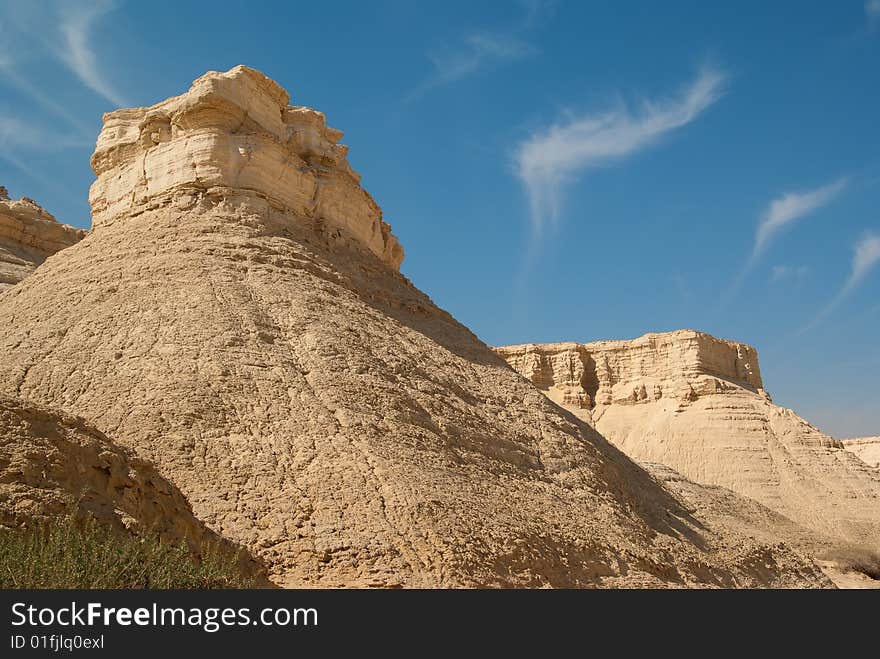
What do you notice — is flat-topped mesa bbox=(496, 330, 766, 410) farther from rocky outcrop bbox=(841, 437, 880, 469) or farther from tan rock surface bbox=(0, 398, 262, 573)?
tan rock surface bbox=(0, 398, 262, 573)

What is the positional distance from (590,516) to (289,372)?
640 centimetres

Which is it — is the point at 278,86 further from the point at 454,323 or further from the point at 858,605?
the point at 858,605

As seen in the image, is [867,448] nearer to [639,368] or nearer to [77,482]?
[639,368]

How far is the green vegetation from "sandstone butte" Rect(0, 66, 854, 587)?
2.52ft

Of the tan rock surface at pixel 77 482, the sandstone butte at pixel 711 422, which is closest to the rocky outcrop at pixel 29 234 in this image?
the tan rock surface at pixel 77 482

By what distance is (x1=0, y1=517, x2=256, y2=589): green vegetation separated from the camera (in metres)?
7.08

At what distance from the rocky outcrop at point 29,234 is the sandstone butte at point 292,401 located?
15002 mm

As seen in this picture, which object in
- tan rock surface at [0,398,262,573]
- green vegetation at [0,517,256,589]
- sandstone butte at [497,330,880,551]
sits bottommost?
green vegetation at [0,517,256,589]

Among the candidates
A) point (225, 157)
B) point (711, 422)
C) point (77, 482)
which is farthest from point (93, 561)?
point (711, 422)

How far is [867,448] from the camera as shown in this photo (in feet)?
236

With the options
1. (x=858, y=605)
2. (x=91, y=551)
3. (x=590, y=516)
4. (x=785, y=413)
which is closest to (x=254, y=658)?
(x=91, y=551)

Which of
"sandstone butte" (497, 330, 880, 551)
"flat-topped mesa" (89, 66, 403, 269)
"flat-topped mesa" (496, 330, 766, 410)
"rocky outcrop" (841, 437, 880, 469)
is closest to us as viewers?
→ "flat-topped mesa" (89, 66, 403, 269)

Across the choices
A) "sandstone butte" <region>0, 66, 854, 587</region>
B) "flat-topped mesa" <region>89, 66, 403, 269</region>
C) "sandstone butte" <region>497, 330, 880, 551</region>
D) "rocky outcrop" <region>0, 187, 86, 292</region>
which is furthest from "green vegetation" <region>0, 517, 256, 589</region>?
"sandstone butte" <region>497, 330, 880, 551</region>

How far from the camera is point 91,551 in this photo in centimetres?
769
